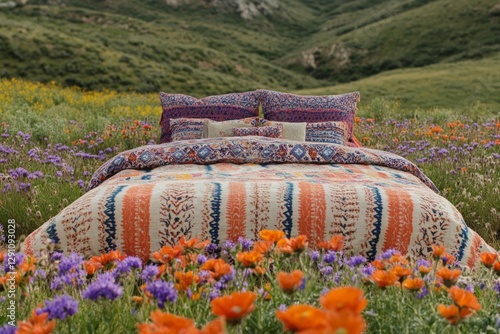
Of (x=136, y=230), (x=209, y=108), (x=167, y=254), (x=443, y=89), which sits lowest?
(x=443, y=89)

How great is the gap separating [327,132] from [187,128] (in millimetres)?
1744

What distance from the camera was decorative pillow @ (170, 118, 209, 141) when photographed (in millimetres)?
5992

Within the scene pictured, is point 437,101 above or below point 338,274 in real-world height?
below

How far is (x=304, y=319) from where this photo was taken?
Result: 669 millimetres

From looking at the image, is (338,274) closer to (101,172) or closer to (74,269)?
(74,269)

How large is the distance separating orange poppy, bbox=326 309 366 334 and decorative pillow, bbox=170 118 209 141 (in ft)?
17.9

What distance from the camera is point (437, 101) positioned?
888 inches

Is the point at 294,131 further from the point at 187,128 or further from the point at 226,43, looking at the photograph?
the point at 226,43

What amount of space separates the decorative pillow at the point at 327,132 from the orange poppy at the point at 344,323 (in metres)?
5.33


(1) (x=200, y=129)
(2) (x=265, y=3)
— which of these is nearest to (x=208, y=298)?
(1) (x=200, y=129)

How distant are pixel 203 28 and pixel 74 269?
6085cm

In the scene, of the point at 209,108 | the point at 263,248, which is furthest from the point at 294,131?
the point at 263,248

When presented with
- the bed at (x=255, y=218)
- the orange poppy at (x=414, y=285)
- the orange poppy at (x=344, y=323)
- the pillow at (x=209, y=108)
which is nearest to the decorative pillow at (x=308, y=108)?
the pillow at (x=209, y=108)

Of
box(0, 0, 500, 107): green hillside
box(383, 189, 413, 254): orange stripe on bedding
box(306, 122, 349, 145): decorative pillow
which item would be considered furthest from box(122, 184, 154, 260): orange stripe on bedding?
box(0, 0, 500, 107): green hillside
